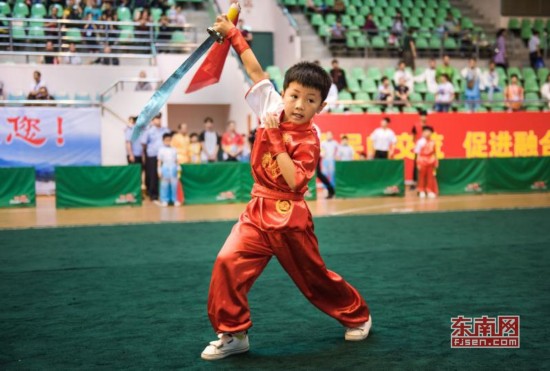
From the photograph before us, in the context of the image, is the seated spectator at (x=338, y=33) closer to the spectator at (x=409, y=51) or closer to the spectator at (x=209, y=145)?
the spectator at (x=409, y=51)

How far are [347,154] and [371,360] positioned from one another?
1361cm

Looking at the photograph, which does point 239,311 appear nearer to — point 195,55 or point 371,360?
point 371,360

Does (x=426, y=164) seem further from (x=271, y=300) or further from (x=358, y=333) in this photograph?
(x=358, y=333)

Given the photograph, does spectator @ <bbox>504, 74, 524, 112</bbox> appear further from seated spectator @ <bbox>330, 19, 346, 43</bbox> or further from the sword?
the sword

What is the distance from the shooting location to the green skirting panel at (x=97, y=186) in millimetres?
14773

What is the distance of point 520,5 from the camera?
86.4ft

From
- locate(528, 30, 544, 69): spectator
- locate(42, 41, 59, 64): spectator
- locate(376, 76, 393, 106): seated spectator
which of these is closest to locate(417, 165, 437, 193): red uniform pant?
locate(376, 76, 393, 106): seated spectator

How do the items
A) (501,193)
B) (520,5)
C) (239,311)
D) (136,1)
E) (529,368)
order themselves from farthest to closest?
(520,5), (136,1), (501,193), (239,311), (529,368)

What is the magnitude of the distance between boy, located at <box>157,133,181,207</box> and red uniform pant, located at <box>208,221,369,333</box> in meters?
10.8

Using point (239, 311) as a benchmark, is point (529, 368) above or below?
below

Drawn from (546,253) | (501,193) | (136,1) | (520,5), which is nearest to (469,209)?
(501,193)

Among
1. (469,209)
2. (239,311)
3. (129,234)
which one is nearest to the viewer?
(239,311)

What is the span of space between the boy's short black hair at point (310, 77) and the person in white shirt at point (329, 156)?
12.7 meters

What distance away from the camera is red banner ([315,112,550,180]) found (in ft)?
61.2
